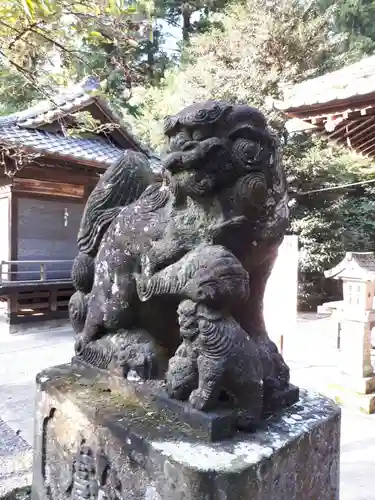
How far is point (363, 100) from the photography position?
3.17m

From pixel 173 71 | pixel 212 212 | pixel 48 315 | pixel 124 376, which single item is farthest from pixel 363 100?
pixel 173 71

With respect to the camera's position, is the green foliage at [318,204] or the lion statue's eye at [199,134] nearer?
the lion statue's eye at [199,134]

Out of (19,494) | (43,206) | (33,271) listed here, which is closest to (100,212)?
(19,494)

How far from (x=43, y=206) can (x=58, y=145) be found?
1.25m

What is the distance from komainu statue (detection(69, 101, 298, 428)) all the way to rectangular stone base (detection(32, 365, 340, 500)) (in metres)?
0.08

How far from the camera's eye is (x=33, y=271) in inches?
285

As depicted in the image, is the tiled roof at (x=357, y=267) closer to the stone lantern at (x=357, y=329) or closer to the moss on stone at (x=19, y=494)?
the stone lantern at (x=357, y=329)

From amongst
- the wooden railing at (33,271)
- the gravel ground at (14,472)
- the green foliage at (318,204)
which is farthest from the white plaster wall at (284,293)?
the green foliage at (318,204)

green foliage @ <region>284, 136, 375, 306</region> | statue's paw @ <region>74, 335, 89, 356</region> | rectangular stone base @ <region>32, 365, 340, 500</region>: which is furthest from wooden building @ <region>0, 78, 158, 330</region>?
rectangular stone base @ <region>32, 365, 340, 500</region>

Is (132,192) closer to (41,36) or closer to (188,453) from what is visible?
(188,453)

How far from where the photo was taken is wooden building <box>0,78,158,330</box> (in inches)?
268

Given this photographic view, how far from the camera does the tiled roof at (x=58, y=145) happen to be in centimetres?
646

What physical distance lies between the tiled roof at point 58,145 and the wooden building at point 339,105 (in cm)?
395

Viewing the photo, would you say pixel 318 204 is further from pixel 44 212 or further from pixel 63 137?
pixel 44 212
